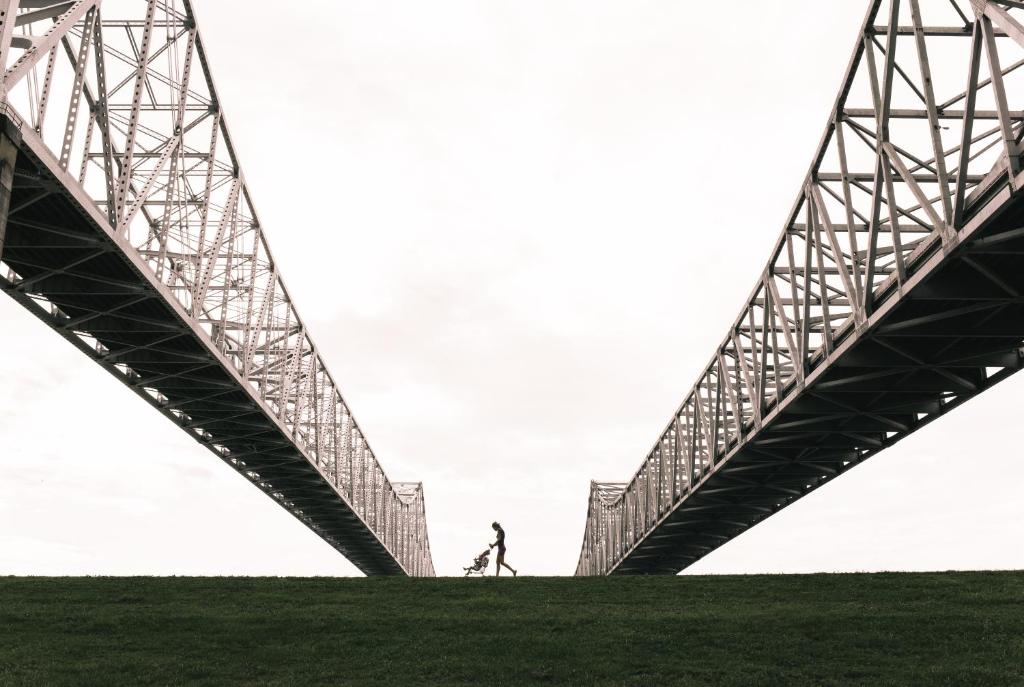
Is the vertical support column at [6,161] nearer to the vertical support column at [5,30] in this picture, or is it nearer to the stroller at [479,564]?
the vertical support column at [5,30]

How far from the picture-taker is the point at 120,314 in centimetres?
3023

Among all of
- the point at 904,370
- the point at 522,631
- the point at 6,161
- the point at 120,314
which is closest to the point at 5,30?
the point at 6,161

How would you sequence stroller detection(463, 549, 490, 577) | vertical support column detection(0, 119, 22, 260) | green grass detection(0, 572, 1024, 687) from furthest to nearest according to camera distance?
1. stroller detection(463, 549, 490, 577)
2. vertical support column detection(0, 119, 22, 260)
3. green grass detection(0, 572, 1024, 687)

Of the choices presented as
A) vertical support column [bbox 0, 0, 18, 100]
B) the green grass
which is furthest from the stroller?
vertical support column [bbox 0, 0, 18, 100]

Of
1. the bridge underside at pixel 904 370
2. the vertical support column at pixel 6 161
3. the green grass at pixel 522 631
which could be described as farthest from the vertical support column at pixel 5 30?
the bridge underside at pixel 904 370

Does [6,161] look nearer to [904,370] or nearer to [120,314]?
[120,314]

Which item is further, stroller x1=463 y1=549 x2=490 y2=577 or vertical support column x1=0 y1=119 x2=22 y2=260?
stroller x1=463 y1=549 x2=490 y2=577

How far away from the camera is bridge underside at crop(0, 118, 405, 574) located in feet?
74.1

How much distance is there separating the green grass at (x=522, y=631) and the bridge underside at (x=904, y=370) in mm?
6585

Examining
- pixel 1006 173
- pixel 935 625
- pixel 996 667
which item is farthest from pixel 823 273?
pixel 996 667

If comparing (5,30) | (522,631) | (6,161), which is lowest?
(522,631)

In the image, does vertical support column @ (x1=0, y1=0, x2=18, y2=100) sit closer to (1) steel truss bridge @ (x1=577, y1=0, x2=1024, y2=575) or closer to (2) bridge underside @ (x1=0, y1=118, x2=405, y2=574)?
(2) bridge underside @ (x1=0, y1=118, x2=405, y2=574)

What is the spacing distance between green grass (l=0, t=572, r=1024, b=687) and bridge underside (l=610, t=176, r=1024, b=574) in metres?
6.59

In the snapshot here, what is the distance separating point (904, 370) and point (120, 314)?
963 inches
